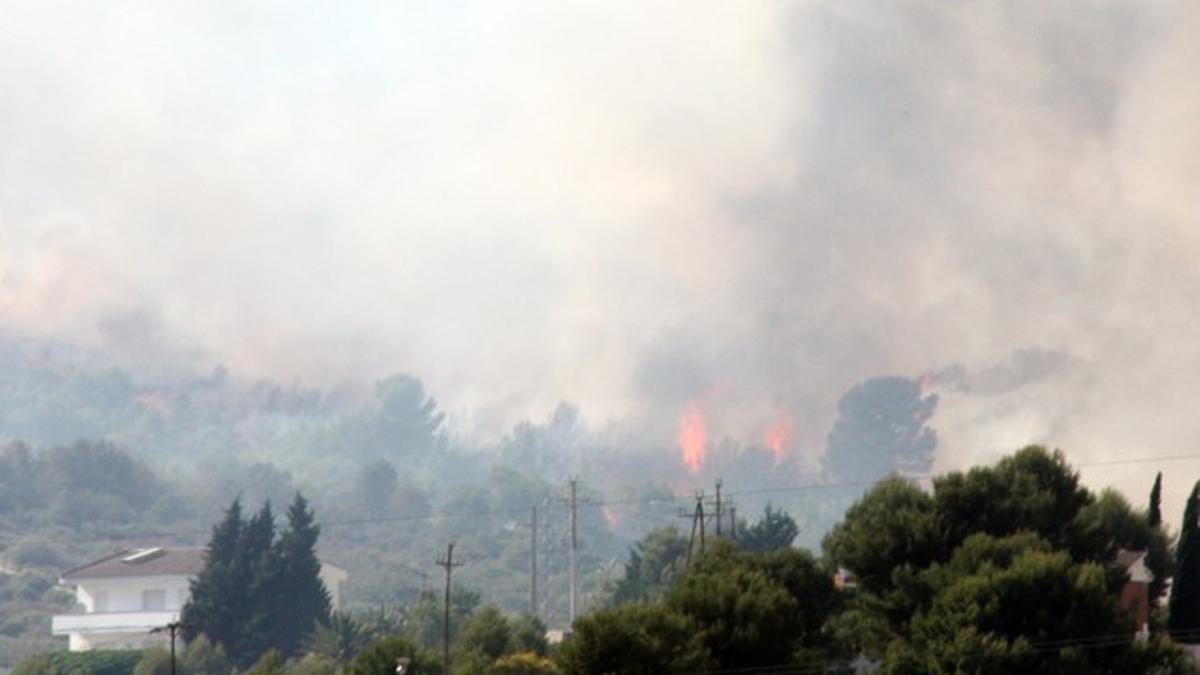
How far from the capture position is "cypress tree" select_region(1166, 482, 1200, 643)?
132 m

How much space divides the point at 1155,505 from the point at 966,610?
38534 millimetres

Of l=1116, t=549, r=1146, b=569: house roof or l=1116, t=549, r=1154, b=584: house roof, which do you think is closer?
l=1116, t=549, r=1154, b=584: house roof

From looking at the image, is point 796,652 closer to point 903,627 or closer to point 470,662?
point 903,627

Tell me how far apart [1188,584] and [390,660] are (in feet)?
156

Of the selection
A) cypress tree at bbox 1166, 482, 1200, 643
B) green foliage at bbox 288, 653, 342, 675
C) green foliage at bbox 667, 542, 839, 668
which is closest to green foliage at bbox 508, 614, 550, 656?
green foliage at bbox 288, 653, 342, 675

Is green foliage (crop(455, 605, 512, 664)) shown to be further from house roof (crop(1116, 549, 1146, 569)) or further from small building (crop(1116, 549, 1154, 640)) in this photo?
house roof (crop(1116, 549, 1146, 569))

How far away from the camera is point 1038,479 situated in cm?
13888

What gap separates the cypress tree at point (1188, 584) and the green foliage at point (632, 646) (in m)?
32.6

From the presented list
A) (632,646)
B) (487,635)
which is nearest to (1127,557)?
(487,635)

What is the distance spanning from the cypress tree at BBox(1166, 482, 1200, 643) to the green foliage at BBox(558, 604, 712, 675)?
107ft

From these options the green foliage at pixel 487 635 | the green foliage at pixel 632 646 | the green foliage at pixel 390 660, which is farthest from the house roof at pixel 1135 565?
the green foliage at pixel 390 660

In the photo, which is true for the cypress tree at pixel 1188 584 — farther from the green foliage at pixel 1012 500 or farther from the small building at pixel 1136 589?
the green foliage at pixel 1012 500

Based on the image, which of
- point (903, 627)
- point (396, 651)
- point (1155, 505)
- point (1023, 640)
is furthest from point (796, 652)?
point (1155, 505)

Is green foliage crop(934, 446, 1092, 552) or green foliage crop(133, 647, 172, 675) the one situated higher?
green foliage crop(934, 446, 1092, 552)
